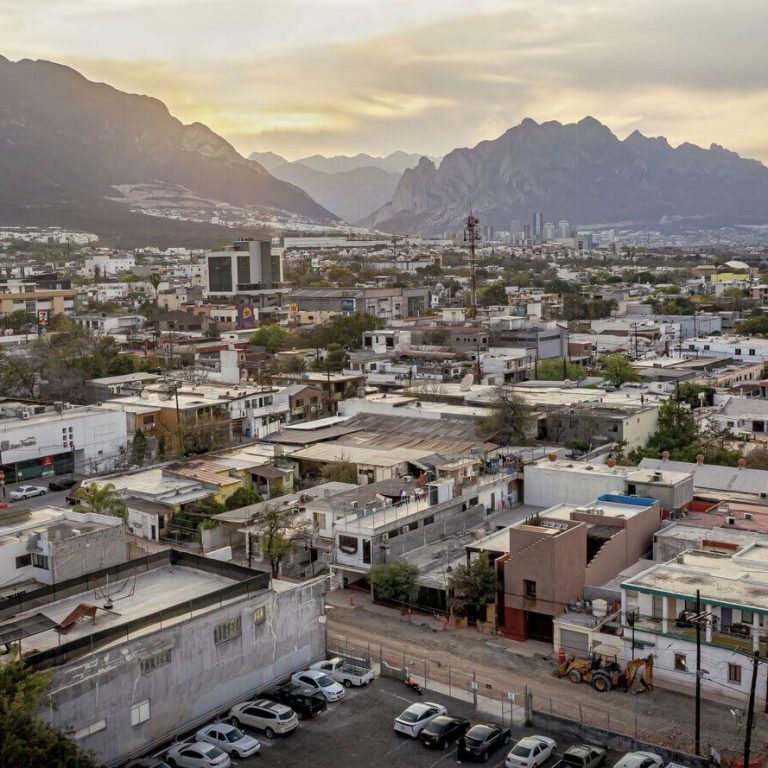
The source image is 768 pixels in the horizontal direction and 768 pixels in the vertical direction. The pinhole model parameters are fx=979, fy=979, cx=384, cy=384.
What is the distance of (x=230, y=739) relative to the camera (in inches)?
392

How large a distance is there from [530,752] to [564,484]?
8658 millimetres

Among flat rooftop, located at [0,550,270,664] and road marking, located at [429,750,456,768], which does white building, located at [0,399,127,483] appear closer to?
flat rooftop, located at [0,550,270,664]

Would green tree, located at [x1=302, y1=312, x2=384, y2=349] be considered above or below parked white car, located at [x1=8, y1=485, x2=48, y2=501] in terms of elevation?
above

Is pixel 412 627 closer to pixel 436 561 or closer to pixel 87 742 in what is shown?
pixel 436 561

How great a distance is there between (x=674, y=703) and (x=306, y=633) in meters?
4.42

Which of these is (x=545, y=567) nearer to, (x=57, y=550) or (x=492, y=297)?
(x=57, y=550)

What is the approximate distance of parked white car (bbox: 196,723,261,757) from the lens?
388 inches

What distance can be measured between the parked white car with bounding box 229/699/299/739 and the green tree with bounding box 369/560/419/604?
3.82m

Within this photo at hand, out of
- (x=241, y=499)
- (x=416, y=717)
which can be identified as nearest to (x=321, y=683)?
(x=416, y=717)

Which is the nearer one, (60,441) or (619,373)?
(60,441)

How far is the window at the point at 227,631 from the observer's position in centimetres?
1080

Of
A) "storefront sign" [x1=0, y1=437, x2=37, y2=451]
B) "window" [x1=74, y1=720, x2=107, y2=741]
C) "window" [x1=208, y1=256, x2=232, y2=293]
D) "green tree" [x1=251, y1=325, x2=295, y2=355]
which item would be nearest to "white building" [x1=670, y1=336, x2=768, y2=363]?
"green tree" [x1=251, y1=325, x2=295, y2=355]

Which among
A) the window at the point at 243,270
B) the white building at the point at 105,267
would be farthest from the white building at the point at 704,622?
the white building at the point at 105,267

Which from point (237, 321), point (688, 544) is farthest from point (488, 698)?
point (237, 321)
